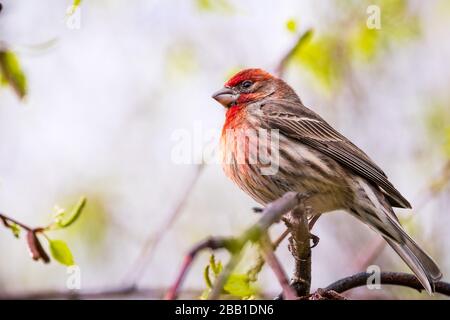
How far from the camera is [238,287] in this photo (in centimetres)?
362

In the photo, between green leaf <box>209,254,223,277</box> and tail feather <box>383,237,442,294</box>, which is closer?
green leaf <box>209,254,223,277</box>

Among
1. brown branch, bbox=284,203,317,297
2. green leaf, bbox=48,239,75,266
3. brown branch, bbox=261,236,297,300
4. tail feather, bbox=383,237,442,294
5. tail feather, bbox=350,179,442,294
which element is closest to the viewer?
brown branch, bbox=261,236,297,300

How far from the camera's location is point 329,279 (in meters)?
9.05

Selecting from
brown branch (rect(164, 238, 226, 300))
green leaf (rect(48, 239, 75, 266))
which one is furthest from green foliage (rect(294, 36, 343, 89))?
brown branch (rect(164, 238, 226, 300))

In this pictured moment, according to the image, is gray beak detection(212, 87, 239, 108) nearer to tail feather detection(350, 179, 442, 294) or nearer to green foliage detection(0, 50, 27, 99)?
tail feather detection(350, 179, 442, 294)

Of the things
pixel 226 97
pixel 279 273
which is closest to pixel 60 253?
pixel 279 273

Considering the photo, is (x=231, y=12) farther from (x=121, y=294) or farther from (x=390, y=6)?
(x=121, y=294)

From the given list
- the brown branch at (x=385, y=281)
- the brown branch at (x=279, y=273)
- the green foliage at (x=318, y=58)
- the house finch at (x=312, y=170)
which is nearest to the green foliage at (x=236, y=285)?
the brown branch at (x=385, y=281)

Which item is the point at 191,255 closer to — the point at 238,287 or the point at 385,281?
the point at 238,287

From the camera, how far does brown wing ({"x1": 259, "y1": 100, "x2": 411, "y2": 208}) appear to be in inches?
222

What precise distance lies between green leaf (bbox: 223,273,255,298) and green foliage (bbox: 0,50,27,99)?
1.45m

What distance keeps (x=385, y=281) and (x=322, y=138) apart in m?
2.46

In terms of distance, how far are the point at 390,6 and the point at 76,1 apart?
6.06 m

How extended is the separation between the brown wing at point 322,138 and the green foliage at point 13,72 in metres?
2.93
